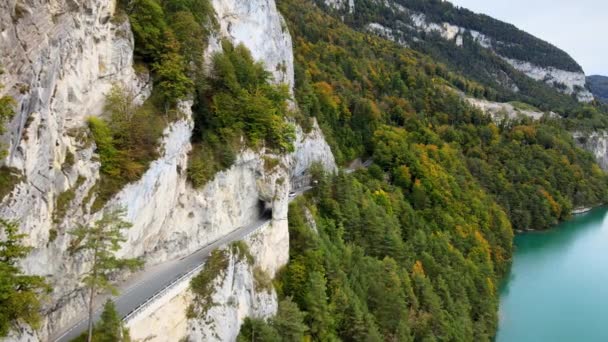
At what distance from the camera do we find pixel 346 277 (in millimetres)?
28859

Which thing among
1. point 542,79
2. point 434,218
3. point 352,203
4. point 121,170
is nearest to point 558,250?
point 434,218

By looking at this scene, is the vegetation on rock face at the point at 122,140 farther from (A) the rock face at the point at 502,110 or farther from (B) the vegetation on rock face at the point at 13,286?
(A) the rock face at the point at 502,110

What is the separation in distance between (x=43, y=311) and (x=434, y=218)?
130 feet

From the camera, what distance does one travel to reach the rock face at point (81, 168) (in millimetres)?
13156

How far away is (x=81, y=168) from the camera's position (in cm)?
1587

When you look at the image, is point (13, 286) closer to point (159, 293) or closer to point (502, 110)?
point (159, 293)

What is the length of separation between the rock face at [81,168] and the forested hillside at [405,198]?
4.51 m

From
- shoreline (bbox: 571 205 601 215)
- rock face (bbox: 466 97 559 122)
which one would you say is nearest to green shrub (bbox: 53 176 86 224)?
shoreline (bbox: 571 205 601 215)

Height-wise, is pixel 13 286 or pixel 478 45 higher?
pixel 478 45

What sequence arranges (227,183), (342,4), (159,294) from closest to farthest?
1. (159,294)
2. (227,183)
3. (342,4)

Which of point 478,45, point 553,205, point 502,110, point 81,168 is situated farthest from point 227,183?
point 478,45

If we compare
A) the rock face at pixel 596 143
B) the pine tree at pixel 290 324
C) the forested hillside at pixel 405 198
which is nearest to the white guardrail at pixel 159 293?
the forested hillside at pixel 405 198

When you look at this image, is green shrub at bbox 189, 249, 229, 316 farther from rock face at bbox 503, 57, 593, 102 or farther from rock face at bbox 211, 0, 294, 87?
rock face at bbox 503, 57, 593, 102

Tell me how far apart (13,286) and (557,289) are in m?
46.8
